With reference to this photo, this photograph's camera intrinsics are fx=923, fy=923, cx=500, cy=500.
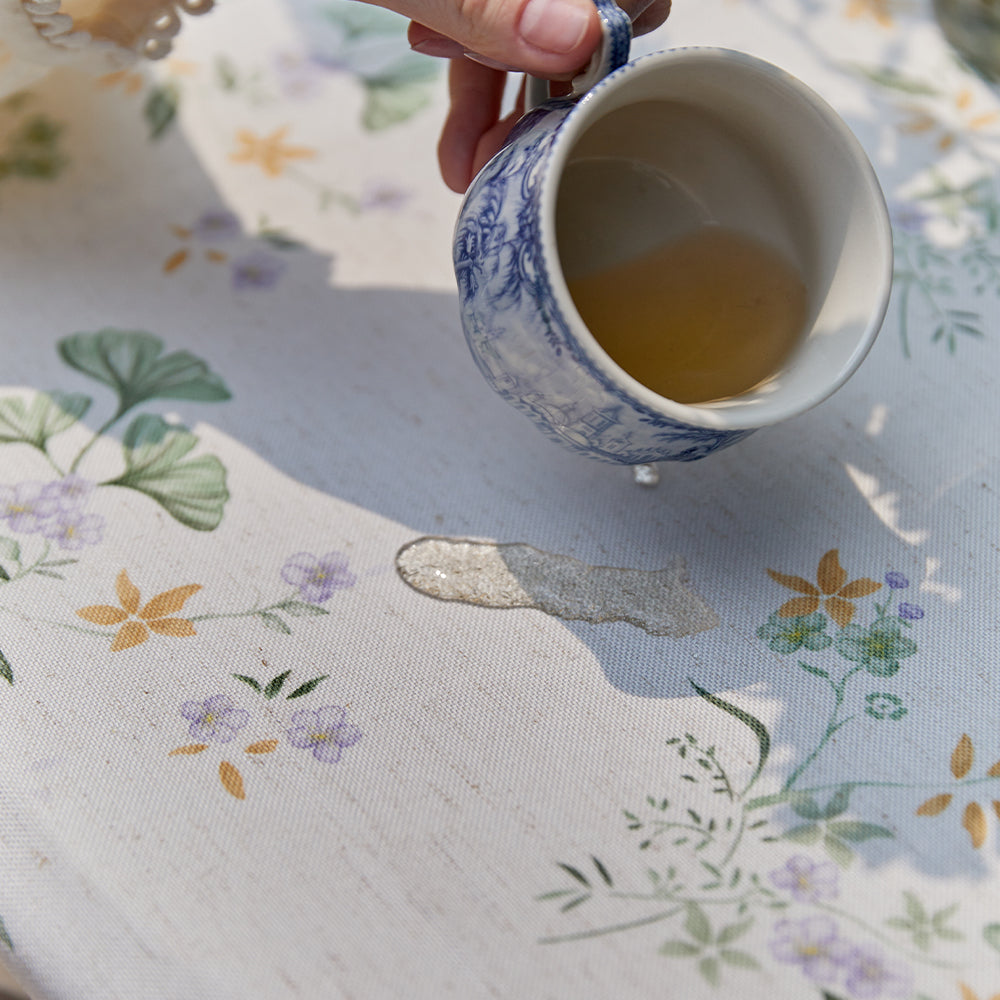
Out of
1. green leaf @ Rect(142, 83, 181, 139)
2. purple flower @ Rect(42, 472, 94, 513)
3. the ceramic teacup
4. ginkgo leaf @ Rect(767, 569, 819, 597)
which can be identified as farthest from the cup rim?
green leaf @ Rect(142, 83, 181, 139)

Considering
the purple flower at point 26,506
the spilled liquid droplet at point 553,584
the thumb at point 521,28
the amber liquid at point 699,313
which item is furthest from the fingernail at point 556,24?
the purple flower at point 26,506

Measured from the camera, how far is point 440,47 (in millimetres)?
564

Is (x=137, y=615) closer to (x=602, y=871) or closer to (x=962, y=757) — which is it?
(x=602, y=871)

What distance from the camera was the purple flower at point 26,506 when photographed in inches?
20.4

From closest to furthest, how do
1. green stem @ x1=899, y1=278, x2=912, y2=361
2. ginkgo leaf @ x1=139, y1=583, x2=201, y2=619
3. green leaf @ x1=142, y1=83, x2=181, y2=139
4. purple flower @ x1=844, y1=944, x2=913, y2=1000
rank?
purple flower @ x1=844, y1=944, x2=913, y2=1000 < ginkgo leaf @ x1=139, y1=583, x2=201, y2=619 < green stem @ x1=899, y1=278, x2=912, y2=361 < green leaf @ x1=142, y1=83, x2=181, y2=139

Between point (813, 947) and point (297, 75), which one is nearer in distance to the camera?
point (813, 947)

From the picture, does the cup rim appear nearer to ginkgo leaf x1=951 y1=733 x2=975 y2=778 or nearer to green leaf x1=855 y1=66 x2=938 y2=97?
ginkgo leaf x1=951 y1=733 x2=975 y2=778

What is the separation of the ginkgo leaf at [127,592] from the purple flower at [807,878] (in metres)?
0.35

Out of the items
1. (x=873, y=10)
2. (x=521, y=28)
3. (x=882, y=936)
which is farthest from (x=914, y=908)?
(x=873, y=10)

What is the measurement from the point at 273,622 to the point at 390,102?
0.44 metres

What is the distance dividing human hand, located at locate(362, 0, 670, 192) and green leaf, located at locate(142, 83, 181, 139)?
23cm

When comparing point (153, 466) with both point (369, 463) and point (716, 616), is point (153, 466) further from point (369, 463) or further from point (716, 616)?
point (716, 616)

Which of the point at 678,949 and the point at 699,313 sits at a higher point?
the point at 699,313

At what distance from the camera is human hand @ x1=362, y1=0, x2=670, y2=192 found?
422 millimetres
